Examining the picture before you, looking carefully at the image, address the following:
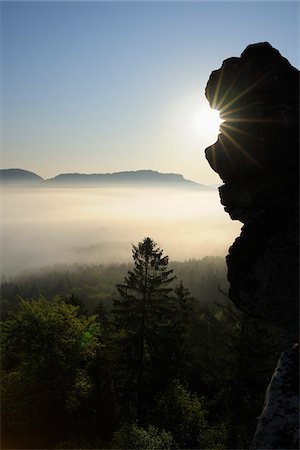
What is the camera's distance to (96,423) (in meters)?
33.3

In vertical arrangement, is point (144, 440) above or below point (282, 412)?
below

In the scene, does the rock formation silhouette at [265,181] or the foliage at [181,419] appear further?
the foliage at [181,419]

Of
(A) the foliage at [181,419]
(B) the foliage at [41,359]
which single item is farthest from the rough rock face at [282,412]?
(B) the foliage at [41,359]

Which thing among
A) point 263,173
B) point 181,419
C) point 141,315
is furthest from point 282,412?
point 141,315

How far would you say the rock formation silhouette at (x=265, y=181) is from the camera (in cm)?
1031

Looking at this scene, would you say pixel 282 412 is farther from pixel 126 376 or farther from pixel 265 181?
pixel 126 376

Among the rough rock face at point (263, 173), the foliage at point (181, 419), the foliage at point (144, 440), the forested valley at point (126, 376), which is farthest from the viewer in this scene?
the forested valley at point (126, 376)

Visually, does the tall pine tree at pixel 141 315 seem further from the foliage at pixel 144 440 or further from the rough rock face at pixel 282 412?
the rough rock face at pixel 282 412

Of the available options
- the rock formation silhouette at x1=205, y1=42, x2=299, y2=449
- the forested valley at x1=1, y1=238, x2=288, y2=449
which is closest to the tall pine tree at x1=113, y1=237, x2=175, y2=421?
the forested valley at x1=1, y1=238, x2=288, y2=449

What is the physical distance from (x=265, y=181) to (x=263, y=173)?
28 cm

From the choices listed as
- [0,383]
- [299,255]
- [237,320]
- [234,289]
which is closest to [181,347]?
[237,320]

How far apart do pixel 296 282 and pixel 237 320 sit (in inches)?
770

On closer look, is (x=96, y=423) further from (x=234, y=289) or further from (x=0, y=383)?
(x=234, y=289)

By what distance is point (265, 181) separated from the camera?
455 inches
